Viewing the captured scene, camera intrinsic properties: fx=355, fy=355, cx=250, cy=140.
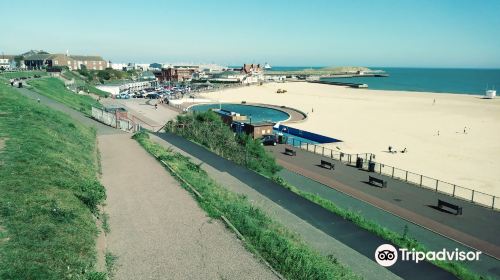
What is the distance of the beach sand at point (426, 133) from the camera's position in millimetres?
27188

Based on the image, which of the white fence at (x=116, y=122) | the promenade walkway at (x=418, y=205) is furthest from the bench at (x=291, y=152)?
the white fence at (x=116, y=122)

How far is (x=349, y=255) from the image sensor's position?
10250mm

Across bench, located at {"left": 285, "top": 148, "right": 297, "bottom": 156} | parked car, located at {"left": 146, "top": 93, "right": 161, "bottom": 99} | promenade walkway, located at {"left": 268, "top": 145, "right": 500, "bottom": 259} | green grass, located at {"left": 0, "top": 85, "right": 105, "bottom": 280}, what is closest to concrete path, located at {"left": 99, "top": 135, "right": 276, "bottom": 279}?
green grass, located at {"left": 0, "top": 85, "right": 105, "bottom": 280}

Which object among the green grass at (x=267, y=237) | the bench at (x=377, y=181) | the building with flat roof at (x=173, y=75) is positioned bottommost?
the bench at (x=377, y=181)

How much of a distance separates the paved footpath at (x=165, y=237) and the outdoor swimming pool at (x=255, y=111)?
4236 centimetres

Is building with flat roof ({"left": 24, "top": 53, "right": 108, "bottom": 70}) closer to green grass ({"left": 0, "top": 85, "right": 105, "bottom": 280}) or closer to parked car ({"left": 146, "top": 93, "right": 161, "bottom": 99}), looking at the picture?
parked car ({"left": 146, "top": 93, "right": 161, "bottom": 99})

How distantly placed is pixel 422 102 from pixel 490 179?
176ft

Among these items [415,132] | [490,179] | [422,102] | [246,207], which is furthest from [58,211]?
[422,102]

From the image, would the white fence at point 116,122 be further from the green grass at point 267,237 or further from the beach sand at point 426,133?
the beach sand at point 426,133

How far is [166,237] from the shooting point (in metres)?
9.73

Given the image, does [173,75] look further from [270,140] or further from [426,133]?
[270,140]

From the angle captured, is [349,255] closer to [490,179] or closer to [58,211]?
[58,211]

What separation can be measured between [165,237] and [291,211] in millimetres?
5243

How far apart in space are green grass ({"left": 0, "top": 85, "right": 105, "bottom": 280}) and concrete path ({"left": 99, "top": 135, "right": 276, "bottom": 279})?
772 millimetres
